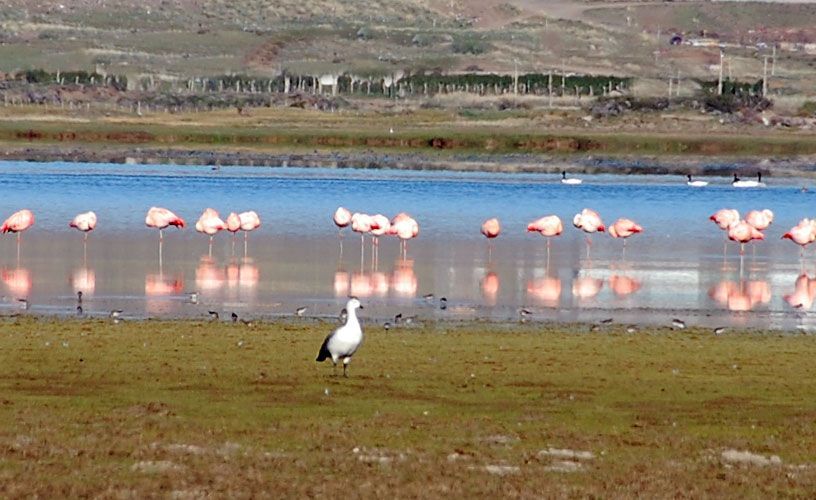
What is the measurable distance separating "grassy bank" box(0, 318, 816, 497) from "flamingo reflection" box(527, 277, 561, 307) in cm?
440

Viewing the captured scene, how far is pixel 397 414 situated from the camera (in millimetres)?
14133

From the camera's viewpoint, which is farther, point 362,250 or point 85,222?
point 362,250

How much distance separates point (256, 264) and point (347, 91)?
7563 cm

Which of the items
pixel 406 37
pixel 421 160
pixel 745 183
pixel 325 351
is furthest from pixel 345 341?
pixel 406 37

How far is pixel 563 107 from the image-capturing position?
89.3m

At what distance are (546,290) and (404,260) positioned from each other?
4.35 m

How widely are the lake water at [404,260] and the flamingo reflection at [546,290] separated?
3cm

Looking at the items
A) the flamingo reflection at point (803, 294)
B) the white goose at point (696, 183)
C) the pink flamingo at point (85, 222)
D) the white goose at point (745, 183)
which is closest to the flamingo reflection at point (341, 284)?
the pink flamingo at point (85, 222)

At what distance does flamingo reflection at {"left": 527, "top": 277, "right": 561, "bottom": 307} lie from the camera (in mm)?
24916

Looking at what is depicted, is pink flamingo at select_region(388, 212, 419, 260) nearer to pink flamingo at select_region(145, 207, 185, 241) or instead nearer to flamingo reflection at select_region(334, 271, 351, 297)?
flamingo reflection at select_region(334, 271, 351, 297)

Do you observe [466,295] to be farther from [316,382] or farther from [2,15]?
[2,15]

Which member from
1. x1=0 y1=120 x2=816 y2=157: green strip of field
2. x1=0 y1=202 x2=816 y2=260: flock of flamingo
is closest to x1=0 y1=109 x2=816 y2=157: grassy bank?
x1=0 y1=120 x2=816 y2=157: green strip of field

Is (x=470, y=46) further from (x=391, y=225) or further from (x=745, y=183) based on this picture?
(x=391, y=225)

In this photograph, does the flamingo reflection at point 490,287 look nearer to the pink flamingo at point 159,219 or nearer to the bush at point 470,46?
the pink flamingo at point 159,219
